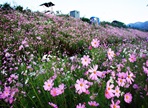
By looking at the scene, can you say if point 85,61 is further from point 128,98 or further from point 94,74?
point 128,98

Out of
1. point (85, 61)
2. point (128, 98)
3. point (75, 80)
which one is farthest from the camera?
point (75, 80)

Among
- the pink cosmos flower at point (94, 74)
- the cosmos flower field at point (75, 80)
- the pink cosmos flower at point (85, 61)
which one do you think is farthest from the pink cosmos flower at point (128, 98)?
the pink cosmos flower at point (85, 61)

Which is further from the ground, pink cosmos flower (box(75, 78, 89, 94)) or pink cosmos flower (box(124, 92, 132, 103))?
pink cosmos flower (box(75, 78, 89, 94))

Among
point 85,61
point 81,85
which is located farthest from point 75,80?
Answer: point 81,85

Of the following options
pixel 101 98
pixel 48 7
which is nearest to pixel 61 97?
pixel 101 98

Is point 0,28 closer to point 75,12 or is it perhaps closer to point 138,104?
point 138,104

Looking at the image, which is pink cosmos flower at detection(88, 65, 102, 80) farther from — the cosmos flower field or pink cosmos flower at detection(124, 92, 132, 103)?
pink cosmos flower at detection(124, 92, 132, 103)

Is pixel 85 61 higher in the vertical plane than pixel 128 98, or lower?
higher

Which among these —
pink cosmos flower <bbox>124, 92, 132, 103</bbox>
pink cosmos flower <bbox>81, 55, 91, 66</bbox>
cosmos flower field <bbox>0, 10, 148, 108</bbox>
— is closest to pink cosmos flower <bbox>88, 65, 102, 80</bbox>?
cosmos flower field <bbox>0, 10, 148, 108</bbox>

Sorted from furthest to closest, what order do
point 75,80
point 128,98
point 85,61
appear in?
1. point 75,80
2. point 85,61
3. point 128,98

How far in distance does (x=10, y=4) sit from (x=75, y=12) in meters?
11.7

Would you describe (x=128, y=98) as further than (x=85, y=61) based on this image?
No

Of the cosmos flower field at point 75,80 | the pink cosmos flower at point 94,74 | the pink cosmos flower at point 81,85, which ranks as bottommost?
the cosmos flower field at point 75,80

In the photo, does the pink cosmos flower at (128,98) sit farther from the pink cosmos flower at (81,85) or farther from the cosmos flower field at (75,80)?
the pink cosmos flower at (81,85)
